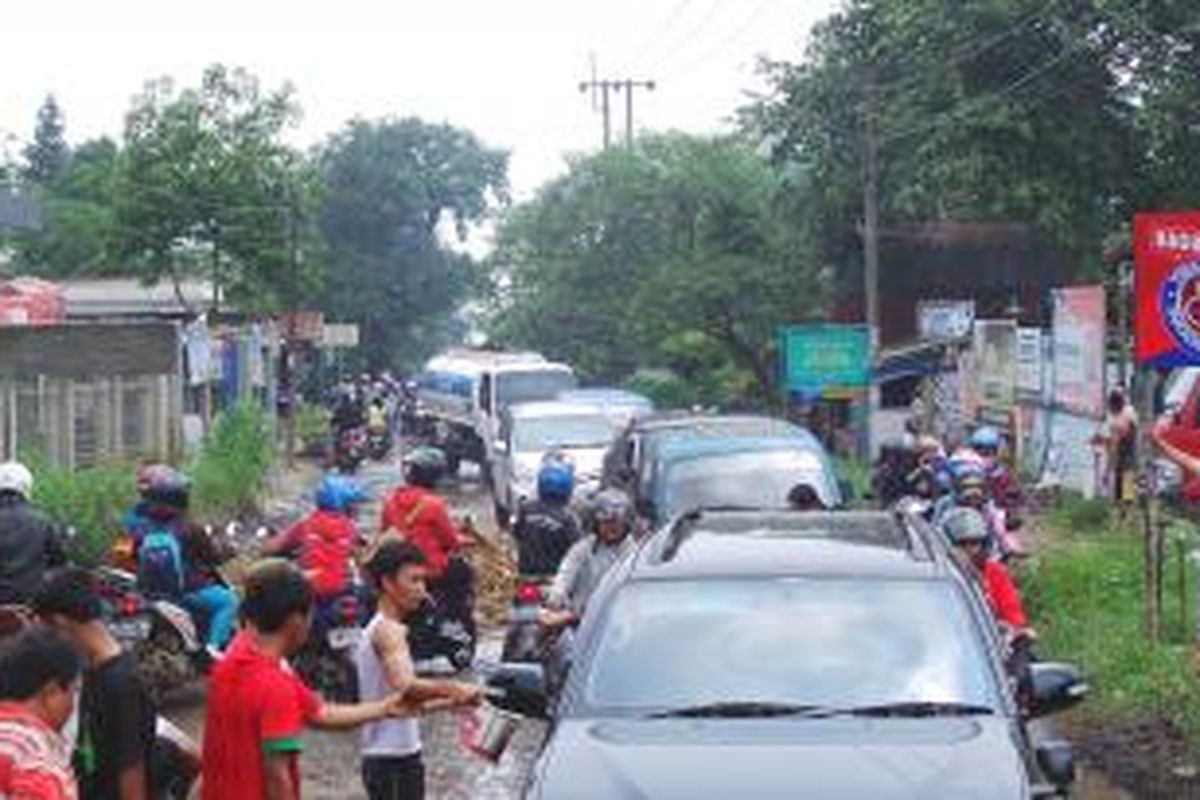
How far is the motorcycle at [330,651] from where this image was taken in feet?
45.9

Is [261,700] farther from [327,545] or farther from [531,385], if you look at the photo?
[531,385]

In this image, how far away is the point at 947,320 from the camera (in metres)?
43.1

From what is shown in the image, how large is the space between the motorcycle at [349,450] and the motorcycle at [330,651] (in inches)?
1129

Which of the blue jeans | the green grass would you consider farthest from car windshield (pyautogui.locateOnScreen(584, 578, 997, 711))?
the blue jeans

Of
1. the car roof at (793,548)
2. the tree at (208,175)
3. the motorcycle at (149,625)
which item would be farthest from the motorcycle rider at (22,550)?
the tree at (208,175)

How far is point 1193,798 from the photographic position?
11078 mm

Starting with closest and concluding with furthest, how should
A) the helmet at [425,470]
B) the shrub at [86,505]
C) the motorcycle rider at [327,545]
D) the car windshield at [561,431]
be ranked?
the motorcycle rider at [327,545], the helmet at [425,470], the shrub at [86,505], the car windshield at [561,431]

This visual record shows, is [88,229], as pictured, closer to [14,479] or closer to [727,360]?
[727,360]

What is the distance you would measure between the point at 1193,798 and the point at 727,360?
146 ft

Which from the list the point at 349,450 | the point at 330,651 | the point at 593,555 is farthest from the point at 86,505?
the point at 349,450

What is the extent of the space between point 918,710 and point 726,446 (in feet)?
33.4

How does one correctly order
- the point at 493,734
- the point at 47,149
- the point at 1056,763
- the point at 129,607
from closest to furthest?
the point at 1056,763 < the point at 493,734 < the point at 129,607 < the point at 47,149

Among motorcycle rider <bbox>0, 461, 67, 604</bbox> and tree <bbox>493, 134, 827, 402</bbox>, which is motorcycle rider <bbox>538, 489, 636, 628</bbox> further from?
tree <bbox>493, 134, 827, 402</bbox>

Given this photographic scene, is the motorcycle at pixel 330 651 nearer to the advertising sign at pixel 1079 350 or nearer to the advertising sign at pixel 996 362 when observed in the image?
the advertising sign at pixel 1079 350
